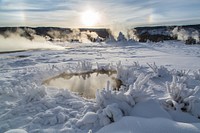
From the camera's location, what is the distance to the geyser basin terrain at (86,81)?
7859mm

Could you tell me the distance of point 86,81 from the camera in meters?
8.91

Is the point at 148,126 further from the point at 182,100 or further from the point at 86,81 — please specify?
the point at 86,81

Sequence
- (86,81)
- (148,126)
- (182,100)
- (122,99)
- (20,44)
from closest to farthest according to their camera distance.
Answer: (148,126), (122,99), (182,100), (86,81), (20,44)

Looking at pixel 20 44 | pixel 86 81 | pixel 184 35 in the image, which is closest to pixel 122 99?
pixel 86 81

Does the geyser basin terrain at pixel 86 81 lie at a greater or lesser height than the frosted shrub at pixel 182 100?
lesser

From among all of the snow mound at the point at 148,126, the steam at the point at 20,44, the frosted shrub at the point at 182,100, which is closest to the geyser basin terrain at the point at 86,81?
the frosted shrub at the point at 182,100

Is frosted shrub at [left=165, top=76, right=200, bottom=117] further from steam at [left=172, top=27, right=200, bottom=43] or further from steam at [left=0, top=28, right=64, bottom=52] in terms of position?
steam at [left=172, top=27, right=200, bottom=43]

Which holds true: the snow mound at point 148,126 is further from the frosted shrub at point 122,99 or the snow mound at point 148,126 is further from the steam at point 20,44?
the steam at point 20,44

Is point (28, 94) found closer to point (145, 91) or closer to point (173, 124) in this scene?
point (145, 91)

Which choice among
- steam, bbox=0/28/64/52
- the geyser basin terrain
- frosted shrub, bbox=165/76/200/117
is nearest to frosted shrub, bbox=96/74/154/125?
frosted shrub, bbox=165/76/200/117

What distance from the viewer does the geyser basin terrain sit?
7859mm

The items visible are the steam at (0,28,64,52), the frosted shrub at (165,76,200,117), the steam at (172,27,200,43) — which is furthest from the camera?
the steam at (172,27,200,43)

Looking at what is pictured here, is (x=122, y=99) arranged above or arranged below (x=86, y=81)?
above

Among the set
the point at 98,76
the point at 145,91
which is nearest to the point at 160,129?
the point at 145,91
